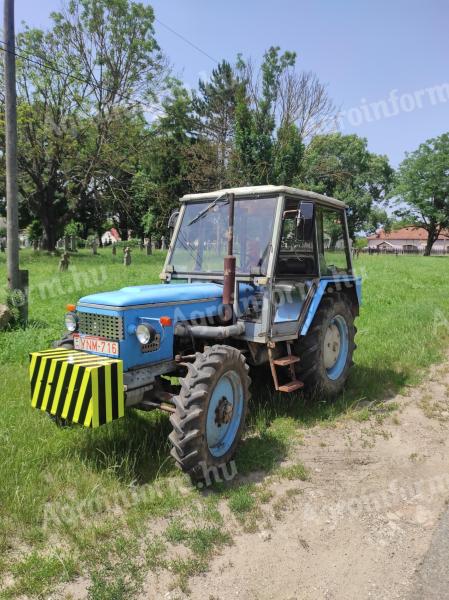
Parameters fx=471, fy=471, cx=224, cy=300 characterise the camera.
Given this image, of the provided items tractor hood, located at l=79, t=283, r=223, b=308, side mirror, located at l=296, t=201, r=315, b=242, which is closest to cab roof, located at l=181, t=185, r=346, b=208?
side mirror, located at l=296, t=201, r=315, b=242

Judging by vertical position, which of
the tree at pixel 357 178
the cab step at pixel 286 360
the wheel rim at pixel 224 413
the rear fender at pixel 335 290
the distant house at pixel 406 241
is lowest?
the wheel rim at pixel 224 413

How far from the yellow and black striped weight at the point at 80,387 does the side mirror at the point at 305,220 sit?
84.4 inches

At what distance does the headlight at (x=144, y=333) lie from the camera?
3660 millimetres

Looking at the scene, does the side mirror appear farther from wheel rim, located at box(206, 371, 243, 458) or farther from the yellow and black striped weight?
the yellow and black striped weight

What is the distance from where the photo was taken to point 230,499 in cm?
348

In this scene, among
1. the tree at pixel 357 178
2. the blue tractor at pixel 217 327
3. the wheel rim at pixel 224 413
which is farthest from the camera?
the tree at pixel 357 178

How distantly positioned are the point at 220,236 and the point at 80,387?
2226 mm

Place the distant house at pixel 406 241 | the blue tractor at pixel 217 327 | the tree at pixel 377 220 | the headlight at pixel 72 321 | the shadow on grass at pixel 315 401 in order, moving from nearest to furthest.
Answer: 1. the blue tractor at pixel 217 327
2. the headlight at pixel 72 321
3. the shadow on grass at pixel 315 401
4. the tree at pixel 377 220
5. the distant house at pixel 406 241

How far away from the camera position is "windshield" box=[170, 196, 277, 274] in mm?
4668

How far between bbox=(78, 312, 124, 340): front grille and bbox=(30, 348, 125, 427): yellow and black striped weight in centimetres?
20

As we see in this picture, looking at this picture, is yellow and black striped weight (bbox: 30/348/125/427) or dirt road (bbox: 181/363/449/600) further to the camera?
yellow and black striped weight (bbox: 30/348/125/427)

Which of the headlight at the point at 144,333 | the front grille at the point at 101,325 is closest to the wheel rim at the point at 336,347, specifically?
the headlight at the point at 144,333

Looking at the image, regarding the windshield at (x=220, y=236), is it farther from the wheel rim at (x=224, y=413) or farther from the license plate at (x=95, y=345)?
the license plate at (x=95, y=345)

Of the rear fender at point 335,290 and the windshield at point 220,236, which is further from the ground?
the windshield at point 220,236
